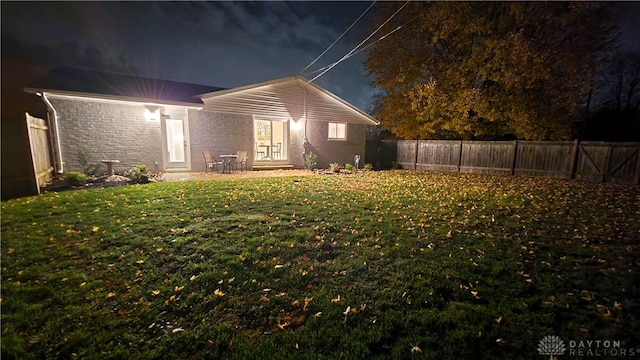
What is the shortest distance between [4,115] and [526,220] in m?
12.2

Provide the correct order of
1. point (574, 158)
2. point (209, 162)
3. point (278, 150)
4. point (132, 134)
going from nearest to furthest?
point (132, 134)
point (574, 158)
point (209, 162)
point (278, 150)

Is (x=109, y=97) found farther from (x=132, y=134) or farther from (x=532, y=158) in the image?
(x=532, y=158)

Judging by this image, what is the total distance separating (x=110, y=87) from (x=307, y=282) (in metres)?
12.3

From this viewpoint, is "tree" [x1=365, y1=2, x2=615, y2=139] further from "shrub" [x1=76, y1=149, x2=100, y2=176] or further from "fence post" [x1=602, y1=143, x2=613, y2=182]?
"shrub" [x1=76, y1=149, x2=100, y2=176]

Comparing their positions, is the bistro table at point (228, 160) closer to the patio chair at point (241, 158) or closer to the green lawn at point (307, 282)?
the patio chair at point (241, 158)

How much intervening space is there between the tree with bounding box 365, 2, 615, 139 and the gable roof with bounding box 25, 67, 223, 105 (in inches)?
443

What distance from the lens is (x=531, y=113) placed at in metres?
12.8

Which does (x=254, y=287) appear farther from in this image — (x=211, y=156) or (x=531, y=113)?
(x=531, y=113)

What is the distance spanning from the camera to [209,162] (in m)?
11.3

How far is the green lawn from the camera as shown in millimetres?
2035

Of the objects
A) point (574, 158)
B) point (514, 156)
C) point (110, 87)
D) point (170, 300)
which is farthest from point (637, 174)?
point (110, 87)

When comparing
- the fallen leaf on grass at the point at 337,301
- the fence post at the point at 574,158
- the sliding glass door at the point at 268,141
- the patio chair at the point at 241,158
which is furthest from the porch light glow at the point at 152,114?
the fence post at the point at 574,158

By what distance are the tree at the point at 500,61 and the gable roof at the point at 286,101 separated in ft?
15.1

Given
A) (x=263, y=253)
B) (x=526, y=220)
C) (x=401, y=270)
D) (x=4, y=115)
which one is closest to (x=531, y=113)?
(x=526, y=220)
